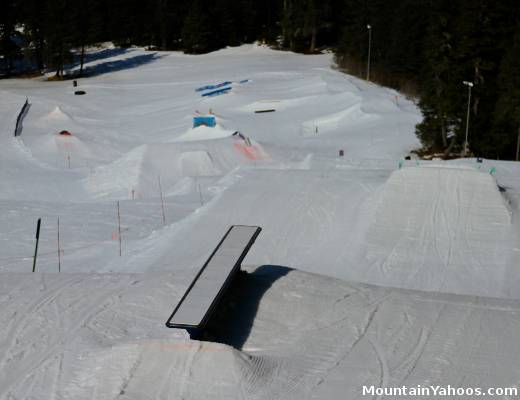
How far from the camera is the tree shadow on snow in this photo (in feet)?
28.1

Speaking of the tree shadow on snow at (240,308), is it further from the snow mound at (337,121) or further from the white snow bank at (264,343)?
the snow mound at (337,121)

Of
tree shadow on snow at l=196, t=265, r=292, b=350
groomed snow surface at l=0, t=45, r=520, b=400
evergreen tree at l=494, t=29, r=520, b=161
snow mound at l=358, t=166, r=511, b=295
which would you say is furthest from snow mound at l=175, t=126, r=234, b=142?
tree shadow on snow at l=196, t=265, r=292, b=350

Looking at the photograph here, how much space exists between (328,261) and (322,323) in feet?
20.4

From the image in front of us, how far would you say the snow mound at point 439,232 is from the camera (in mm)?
14359

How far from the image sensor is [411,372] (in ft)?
25.8

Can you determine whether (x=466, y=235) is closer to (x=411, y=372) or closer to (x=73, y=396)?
(x=411, y=372)

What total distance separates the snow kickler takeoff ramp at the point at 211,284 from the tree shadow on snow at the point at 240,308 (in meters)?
0.30

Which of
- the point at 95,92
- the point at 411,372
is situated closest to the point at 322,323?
the point at 411,372

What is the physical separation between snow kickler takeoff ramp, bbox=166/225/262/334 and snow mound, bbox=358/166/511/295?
4.87m

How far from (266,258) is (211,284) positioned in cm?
661

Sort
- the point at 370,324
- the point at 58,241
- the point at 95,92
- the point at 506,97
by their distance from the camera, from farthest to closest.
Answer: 1. the point at 95,92
2. the point at 506,97
3. the point at 58,241
4. the point at 370,324

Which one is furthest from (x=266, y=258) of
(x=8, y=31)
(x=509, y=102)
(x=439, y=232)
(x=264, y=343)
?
(x=8, y=31)

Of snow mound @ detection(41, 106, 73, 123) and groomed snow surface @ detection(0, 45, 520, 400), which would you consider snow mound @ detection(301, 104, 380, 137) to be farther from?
snow mound @ detection(41, 106, 73, 123)

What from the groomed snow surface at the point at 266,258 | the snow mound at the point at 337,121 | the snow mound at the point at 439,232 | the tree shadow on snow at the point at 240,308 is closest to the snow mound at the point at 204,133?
the groomed snow surface at the point at 266,258
